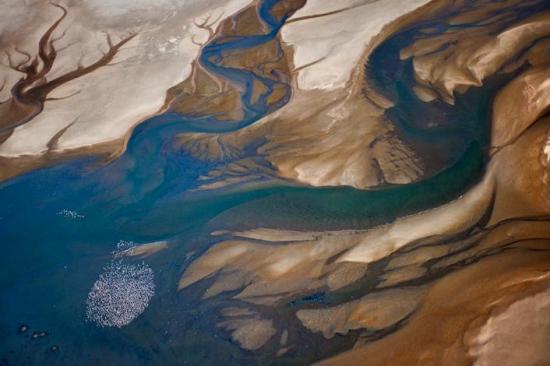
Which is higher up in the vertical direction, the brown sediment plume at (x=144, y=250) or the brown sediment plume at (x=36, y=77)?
the brown sediment plume at (x=36, y=77)

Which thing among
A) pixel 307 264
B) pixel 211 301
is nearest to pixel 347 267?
pixel 307 264

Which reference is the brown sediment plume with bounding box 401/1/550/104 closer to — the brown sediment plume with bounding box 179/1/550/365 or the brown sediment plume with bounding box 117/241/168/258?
the brown sediment plume with bounding box 179/1/550/365

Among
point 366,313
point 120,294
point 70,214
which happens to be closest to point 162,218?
point 120,294

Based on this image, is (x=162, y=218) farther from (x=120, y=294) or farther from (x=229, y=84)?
(x=229, y=84)

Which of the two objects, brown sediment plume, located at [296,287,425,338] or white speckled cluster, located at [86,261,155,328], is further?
white speckled cluster, located at [86,261,155,328]

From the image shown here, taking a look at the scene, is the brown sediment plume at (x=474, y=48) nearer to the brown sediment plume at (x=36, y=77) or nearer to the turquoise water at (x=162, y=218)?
the turquoise water at (x=162, y=218)

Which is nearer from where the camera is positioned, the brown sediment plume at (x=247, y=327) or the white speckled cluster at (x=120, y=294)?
the brown sediment plume at (x=247, y=327)

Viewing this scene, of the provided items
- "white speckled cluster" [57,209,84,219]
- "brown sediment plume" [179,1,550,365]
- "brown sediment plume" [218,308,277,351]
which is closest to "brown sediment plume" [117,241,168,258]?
"brown sediment plume" [179,1,550,365]

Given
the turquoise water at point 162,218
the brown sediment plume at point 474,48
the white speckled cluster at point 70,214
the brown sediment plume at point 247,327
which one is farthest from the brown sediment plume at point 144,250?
the brown sediment plume at point 474,48
